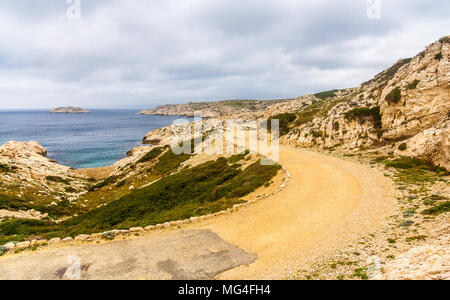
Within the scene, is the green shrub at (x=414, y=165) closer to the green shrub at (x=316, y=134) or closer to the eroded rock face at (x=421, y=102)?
the eroded rock face at (x=421, y=102)

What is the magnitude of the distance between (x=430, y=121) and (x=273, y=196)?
26.8 meters

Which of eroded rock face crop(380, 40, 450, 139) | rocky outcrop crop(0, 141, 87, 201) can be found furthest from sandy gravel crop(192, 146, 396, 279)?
rocky outcrop crop(0, 141, 87, 201)

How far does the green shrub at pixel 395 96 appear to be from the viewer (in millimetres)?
36656

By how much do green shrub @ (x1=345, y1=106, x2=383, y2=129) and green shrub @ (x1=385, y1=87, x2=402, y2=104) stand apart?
2.98 meters

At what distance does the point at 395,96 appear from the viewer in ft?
122

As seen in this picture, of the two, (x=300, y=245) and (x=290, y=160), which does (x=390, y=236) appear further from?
(x=290, y=160)

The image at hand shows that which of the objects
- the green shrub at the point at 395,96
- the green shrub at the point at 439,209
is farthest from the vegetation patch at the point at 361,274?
the green shrub at the point at 395,96

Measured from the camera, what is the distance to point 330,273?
34.7 feet

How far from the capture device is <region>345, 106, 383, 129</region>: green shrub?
39.6m

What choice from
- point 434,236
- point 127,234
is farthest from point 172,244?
point 434,236

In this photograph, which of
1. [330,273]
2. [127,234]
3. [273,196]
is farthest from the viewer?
[273,196]

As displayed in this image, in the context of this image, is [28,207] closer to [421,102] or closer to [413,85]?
[421,102]

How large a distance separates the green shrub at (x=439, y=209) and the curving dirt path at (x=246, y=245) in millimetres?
2270

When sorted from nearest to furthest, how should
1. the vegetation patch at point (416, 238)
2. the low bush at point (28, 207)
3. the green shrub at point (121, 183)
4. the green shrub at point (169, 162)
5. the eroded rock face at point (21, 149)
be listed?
the vegetation patch at point (416, 238) < the low bush at point (28, 207) < the green shrub at point (169, 162) < the green shrub at point (121, 183) < the eroded rock face at point (21, 149)
